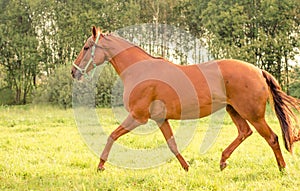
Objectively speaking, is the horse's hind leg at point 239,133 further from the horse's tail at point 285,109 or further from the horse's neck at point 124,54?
the horse's neck at point 124,54

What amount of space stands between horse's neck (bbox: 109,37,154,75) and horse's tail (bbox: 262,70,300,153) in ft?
6.32

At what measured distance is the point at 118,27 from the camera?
27.5 metres

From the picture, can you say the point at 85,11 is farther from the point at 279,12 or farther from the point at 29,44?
the point at 279,12

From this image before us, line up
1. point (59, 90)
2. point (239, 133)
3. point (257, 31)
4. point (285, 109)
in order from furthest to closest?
1. point (257, 31)
2. point (59, 90)
3. point (239, 133)
4. point (285, 109)

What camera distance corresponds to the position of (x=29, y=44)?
90.8ft

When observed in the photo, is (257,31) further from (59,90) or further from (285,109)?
(285,109)

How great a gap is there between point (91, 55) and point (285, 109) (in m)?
3.11

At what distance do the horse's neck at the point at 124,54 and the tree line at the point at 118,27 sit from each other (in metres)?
17.6

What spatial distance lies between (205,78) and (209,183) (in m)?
1.55

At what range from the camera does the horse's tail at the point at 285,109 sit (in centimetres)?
603

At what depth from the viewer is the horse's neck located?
6188 mm

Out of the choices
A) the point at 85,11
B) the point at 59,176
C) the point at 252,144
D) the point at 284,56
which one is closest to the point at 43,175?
the point at 59,176

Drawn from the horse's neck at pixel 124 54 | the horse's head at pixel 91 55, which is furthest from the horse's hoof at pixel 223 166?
the horse's head at pixel 91 55

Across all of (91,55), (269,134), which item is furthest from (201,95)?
(91,55)
